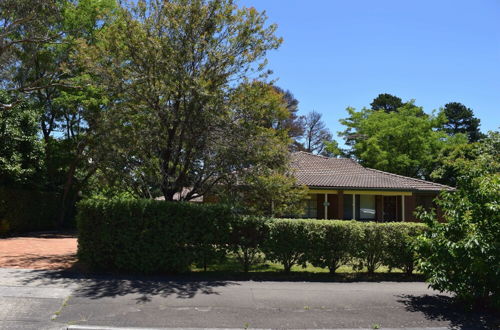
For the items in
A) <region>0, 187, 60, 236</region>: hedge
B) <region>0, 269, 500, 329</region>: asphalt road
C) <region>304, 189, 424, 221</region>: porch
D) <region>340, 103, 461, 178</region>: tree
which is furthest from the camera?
<region>340, 103, 461, 178</region>: tree

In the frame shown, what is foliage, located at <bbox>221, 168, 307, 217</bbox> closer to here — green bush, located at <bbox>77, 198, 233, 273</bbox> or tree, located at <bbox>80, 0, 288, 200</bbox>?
tree, located at <bbox>80, 0, 288, 200</bbox>

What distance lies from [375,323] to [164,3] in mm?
9171

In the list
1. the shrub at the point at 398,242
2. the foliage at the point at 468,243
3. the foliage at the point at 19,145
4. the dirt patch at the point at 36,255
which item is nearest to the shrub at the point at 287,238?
the shrub at the point at 398,242

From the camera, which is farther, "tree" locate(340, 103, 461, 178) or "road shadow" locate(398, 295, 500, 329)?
"tree" locate(340, 103, 461, 178)

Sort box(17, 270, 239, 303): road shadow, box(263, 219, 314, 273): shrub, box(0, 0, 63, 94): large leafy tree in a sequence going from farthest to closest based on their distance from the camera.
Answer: box(0, 0, 63, 94): large leafy tree
box(263, 219, 314, 273): shrub
box(17, 270, 239, 303): road shadow

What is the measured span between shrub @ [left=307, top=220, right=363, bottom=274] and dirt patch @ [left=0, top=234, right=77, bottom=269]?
20.5 feet

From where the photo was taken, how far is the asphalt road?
6.56 metres

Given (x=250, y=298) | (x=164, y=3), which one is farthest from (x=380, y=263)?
(x=164, y=3)

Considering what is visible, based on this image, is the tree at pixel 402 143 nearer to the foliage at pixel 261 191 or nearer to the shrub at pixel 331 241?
the foliage at pixel 261 191

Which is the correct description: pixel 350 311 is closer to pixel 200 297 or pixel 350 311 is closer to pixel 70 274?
pixel 200 297

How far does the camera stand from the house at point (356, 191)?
23.3 meters

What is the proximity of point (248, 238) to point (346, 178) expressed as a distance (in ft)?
51.9

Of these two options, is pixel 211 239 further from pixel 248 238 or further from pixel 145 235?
pixel 145 235

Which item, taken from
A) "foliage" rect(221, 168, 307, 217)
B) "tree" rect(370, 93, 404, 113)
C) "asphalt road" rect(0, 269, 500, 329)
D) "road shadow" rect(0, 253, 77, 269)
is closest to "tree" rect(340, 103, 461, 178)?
"tree" rect(370, 93, 404, 113)
